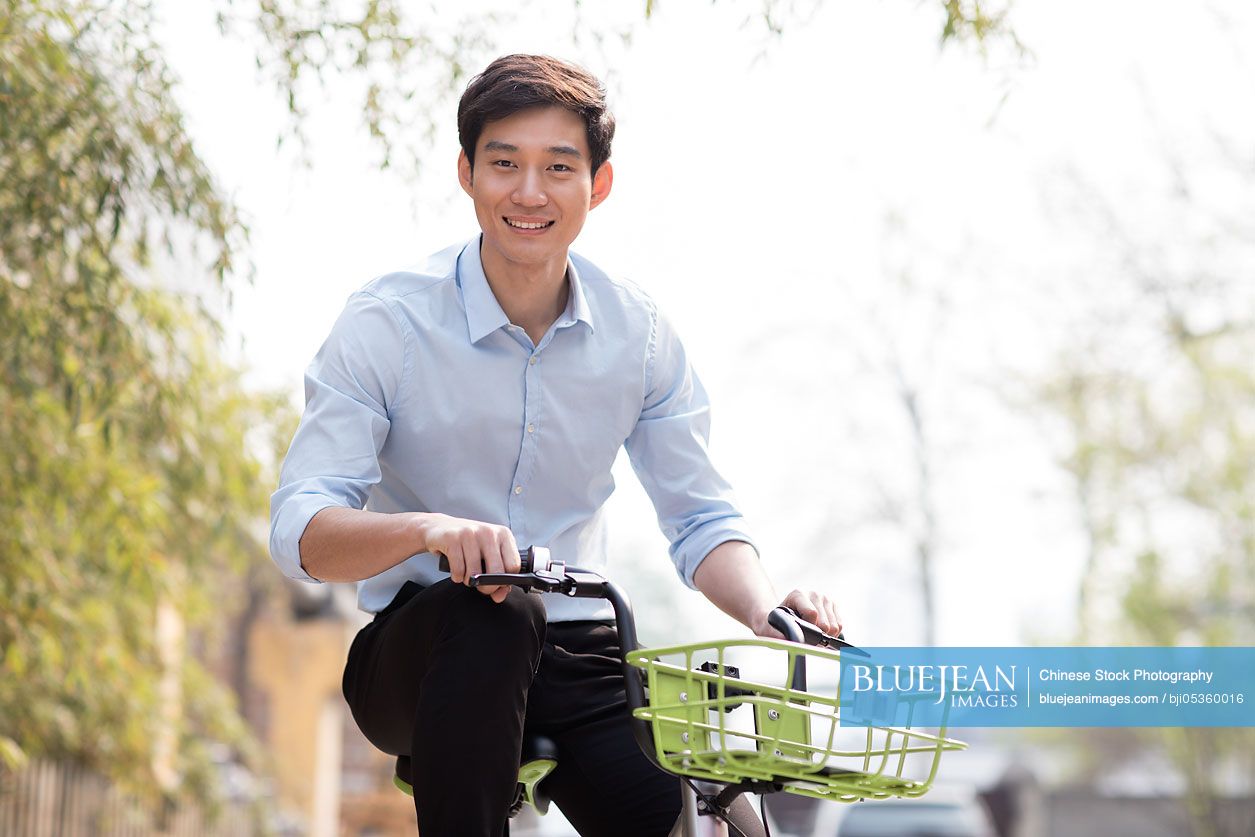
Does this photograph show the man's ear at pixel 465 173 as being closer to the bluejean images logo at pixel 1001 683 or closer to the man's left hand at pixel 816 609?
the man's left hand at pixel 816 609

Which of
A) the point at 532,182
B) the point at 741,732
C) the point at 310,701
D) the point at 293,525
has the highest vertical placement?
the point at 310,701

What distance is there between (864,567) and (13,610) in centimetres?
1752

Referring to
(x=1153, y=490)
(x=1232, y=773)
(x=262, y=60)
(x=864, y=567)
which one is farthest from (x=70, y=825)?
(x=864, y=567)

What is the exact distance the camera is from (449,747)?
1914mm

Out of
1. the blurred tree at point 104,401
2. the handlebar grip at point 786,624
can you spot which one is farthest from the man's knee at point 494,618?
the blurred tree at point 104,401

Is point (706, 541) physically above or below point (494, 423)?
below

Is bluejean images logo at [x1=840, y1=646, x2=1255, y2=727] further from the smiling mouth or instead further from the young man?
the smiling mouth

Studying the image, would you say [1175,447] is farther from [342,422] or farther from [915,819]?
[342,422]

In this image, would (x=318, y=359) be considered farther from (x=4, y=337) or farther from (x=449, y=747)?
(x=4, y=337)

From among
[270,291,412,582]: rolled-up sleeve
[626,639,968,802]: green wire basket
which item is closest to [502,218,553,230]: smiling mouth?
[270,291,412,582]: rolled-up sleeve

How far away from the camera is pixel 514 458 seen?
→ 2.35 m

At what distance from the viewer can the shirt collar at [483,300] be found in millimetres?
2357

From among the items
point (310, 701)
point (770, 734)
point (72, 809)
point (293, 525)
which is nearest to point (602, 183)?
point (293, 525)

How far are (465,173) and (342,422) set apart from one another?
0.47 m
